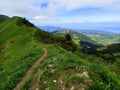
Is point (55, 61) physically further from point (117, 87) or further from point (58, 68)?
point (117, 87)

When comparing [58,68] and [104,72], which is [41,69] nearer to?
[58,68]

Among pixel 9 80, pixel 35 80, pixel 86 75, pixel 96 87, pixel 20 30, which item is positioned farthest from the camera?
pixel 20 30

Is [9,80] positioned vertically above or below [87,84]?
below

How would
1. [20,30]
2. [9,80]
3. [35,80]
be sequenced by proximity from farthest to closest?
[20,30] → [9,80] → [35,80]

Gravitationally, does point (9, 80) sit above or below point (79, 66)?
below

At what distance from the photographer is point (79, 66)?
28484 millimetres

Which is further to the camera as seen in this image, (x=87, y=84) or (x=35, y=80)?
(x=35, y=80)

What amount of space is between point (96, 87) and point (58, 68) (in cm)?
703

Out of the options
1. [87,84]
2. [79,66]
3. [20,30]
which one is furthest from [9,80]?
[20,30]

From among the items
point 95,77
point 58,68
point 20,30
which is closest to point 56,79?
point 58,68

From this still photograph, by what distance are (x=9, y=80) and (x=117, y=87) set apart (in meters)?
14.5

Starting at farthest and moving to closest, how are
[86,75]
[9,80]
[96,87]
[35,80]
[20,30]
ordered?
[20,30], [9,80], [35,80], [86,75], [96,87]

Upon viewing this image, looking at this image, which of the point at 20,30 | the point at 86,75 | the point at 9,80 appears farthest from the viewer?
the point at 20,30

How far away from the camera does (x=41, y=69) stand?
31141 mm
